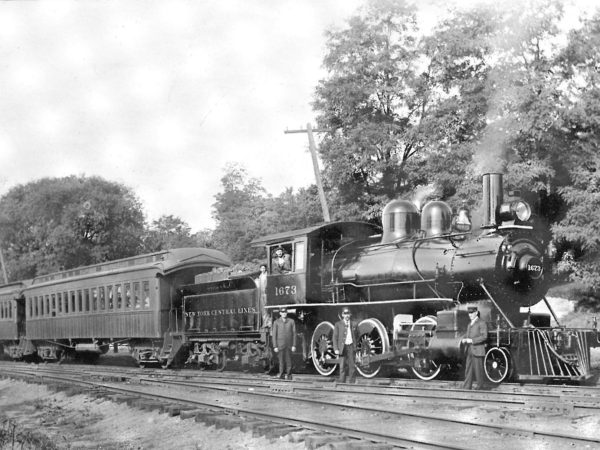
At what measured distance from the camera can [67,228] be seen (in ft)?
180

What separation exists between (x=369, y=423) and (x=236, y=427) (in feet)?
5.34

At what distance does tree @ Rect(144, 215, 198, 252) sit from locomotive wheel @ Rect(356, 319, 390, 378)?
152ft

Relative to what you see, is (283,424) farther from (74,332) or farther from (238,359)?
(74,332)

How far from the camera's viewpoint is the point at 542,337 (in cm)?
1268

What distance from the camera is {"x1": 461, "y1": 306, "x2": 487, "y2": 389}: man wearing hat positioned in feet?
40.7

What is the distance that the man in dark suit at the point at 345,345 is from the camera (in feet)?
47.0

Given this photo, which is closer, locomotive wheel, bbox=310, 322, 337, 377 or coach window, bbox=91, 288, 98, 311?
locomotive wheel, bbox=310, 322, 337, 377

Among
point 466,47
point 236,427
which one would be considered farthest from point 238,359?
point 466,47

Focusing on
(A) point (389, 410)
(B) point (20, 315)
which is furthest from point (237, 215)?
(A) point (389, 410)

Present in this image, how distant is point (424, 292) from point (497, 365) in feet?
6.11

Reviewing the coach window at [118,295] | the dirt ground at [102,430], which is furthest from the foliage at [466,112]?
the dirt ground at [102,430]

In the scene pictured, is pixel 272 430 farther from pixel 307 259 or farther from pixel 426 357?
pixel 307 259

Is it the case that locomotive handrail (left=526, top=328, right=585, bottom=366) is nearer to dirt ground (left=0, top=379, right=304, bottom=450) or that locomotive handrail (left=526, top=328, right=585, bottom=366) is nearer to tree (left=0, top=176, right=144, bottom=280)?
dirt ground (left=0, top=379, right=304, bottom=450)

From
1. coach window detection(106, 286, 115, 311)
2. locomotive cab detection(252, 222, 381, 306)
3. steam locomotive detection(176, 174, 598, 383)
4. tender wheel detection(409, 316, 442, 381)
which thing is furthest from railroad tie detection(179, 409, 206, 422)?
coach window detection(106, 286, 115, 311)
